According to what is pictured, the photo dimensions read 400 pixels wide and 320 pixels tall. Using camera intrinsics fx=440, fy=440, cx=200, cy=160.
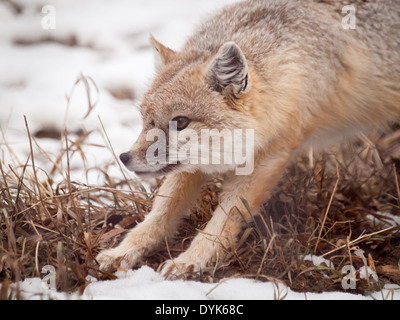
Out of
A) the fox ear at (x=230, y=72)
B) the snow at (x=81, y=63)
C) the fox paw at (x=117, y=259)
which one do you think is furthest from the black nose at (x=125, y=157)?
the snow at (x=81, y=63)

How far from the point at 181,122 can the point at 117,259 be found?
998 mm

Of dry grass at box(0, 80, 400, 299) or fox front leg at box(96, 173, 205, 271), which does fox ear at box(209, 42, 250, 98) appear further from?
dry grass at box(0, 80, 400, 299)

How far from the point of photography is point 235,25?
3.36 metres

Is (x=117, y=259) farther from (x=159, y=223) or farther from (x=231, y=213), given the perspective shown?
(x=231, y=213)

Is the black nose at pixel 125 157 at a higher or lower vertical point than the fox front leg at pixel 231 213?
higher

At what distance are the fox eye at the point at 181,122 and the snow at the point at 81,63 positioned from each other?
1.75m

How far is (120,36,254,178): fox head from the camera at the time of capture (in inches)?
114

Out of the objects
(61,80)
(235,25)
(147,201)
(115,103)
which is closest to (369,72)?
(235,25)

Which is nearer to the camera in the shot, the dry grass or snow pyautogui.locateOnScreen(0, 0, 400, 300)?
the dry grass

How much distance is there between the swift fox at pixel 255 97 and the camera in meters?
2.92

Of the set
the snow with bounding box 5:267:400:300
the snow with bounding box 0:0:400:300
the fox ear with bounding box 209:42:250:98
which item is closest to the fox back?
the fox ear with bounding box 209:42:250:98

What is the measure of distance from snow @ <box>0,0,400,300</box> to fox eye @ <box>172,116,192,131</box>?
1753mm

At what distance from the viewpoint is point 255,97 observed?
117 inches

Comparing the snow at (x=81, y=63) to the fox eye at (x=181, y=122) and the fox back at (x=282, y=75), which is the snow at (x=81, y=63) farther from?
the fox eye at (x=181, y=122)
